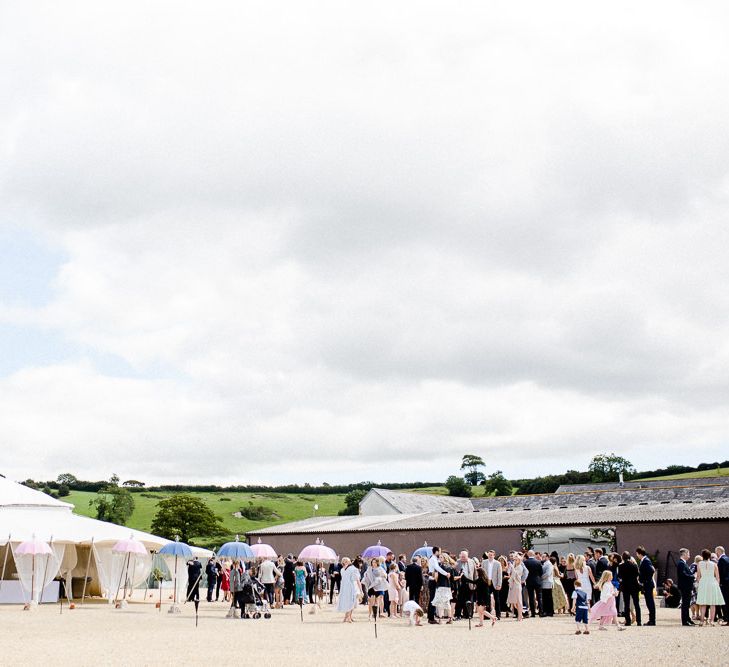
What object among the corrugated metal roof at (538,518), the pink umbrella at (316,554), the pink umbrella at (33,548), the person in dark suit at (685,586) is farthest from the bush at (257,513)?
the person in dark suit at (685,586)

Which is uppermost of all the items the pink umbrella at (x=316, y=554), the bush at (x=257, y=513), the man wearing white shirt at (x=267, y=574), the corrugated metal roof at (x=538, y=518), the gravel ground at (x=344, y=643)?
the bush at (x=257, y=513)

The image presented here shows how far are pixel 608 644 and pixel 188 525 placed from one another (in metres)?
55.8

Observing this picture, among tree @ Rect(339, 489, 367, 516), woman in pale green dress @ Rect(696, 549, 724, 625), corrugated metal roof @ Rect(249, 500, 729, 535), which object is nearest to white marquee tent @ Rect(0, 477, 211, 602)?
corrugated metal roof @ Rect(249, 500, 729, 535)

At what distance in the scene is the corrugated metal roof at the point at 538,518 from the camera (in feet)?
102

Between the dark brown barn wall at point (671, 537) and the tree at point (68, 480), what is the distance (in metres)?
85.5

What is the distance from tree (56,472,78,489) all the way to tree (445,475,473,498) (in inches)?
1856

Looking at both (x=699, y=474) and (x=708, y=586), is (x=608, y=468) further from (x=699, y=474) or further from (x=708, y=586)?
(x=708, y=586)

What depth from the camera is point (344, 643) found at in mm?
14188

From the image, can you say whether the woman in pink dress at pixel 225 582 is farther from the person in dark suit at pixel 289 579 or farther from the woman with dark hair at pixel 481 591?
the woman with dark hair at pixel 481 591

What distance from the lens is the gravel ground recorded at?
38.7 ft

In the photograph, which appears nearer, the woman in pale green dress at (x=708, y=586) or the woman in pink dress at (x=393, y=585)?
the woman in pale green dress at (x=708, y=586)

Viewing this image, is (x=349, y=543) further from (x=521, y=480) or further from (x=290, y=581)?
(x=521, y=480)

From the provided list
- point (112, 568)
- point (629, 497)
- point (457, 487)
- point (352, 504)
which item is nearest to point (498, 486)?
point (457, 487)

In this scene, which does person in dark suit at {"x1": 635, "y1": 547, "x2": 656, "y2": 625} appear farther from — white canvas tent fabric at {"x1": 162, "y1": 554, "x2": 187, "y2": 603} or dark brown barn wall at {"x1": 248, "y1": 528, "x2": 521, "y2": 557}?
dark brown barn wall at {"x1": 248, "y1": 528, "x2": 521, "y2": 557}
